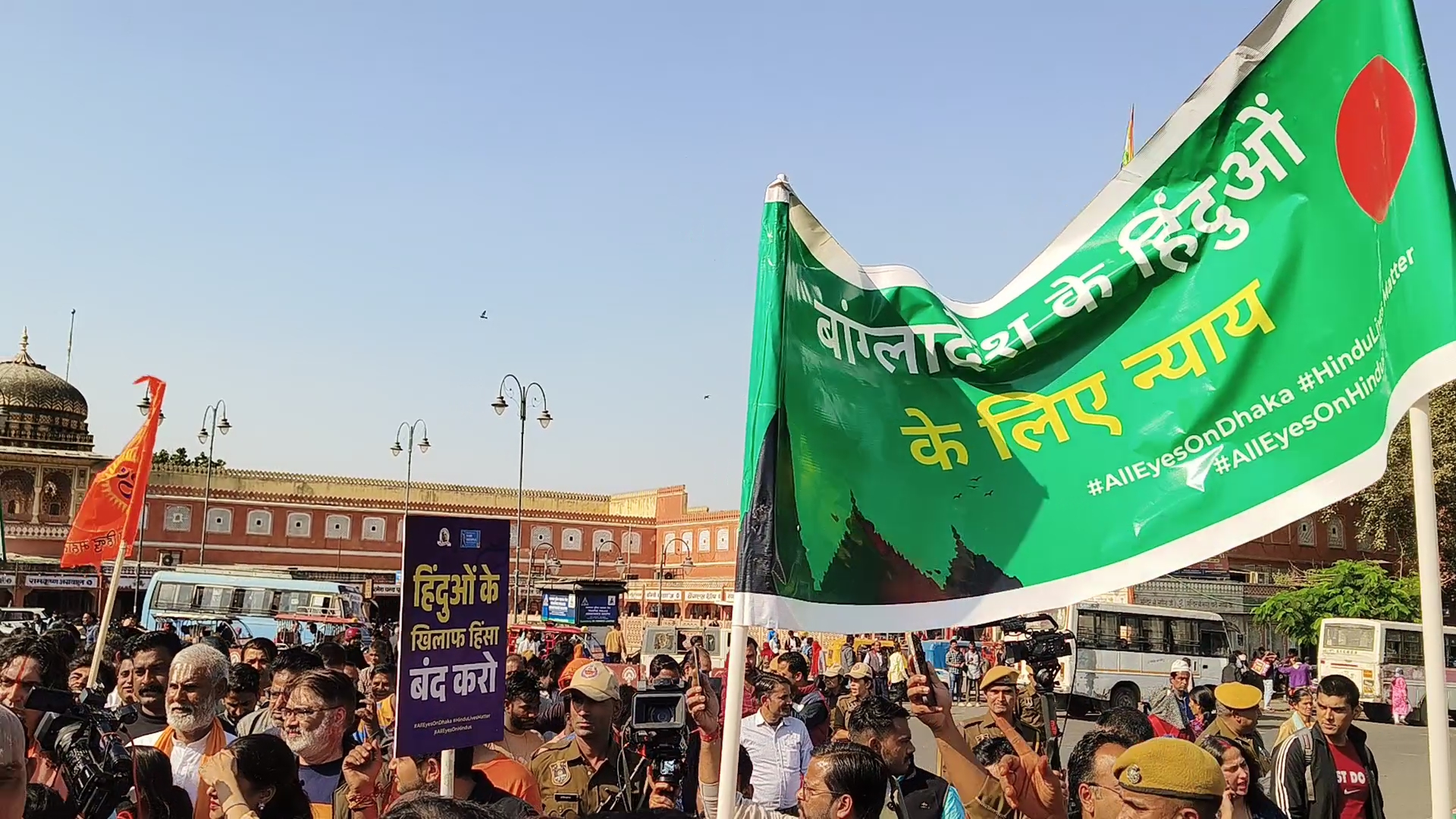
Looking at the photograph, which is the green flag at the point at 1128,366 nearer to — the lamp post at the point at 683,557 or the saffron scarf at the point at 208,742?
the saffron scarf at the point at 208,742

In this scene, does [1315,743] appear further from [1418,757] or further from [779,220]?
[1418,757]

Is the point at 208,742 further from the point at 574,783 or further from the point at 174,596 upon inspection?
the point at 174,596

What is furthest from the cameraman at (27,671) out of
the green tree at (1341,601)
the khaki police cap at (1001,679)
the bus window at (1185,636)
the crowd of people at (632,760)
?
the green tree at (1341,601)

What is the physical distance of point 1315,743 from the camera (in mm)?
5781

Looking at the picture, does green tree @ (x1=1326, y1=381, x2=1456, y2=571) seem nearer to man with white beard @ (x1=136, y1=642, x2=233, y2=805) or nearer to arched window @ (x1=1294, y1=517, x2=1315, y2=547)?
arched window @ (x1=1294, y1=517, x2=1315, y2=547)

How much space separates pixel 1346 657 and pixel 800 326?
91.0ft

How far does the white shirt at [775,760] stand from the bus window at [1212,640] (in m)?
22.3

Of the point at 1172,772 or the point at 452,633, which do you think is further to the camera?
the point at 452,633

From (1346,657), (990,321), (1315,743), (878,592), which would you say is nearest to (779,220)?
(990,321)

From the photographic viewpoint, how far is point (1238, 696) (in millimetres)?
6066

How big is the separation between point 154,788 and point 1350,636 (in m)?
28.7

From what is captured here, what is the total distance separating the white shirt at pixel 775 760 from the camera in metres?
6.38

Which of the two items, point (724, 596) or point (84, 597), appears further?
point (724, 596)

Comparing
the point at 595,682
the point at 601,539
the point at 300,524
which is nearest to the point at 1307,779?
the point at 595,682
